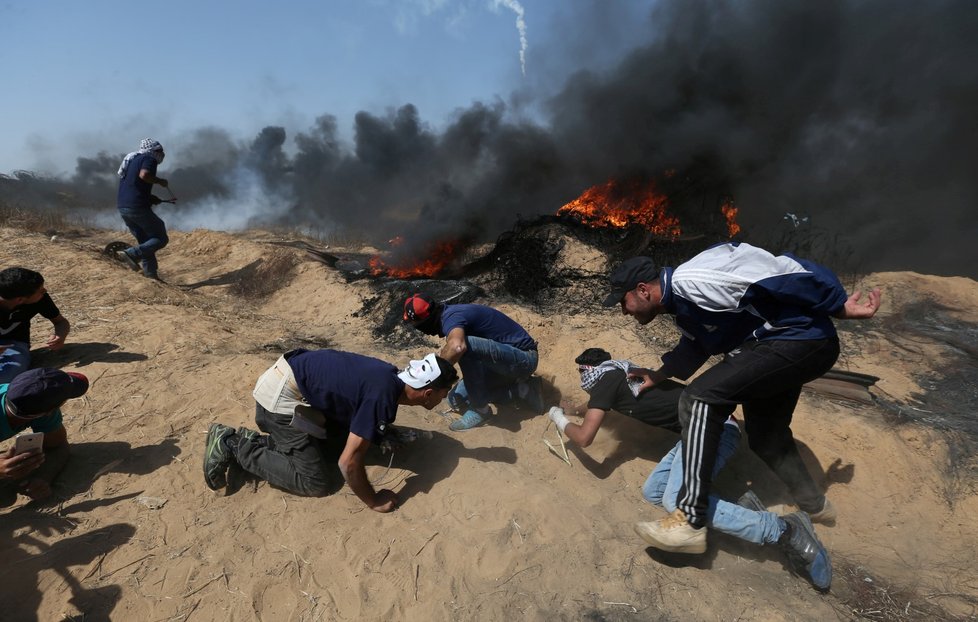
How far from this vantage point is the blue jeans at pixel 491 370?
422cm

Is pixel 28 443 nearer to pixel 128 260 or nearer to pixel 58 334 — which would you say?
pixel 58 334

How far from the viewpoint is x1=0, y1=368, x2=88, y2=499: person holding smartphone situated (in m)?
2.91

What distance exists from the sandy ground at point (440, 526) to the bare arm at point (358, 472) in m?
0.09

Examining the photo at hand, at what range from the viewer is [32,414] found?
9.96 ft

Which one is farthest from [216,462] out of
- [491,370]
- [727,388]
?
[727,388]

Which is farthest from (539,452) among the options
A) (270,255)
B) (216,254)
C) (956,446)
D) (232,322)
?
(216,254)

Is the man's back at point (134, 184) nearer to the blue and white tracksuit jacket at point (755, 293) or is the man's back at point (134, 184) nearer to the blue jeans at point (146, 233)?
the blue jeans at point (146, 233)

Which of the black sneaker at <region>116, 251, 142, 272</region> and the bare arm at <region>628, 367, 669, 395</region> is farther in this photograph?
the black sneaker at <region>116, 251, 142, 272</region>

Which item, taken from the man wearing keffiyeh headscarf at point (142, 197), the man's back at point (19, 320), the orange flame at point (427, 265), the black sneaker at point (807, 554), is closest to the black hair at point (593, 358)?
the black sneaker at point (807, 554)

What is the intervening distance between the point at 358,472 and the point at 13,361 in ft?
11.3

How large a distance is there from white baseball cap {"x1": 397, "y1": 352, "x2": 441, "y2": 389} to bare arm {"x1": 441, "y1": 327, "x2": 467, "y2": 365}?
0.75 metres

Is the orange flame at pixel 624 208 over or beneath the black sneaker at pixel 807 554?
over

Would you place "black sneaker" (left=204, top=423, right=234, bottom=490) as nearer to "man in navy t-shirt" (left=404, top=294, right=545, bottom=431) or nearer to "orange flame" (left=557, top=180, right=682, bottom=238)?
"man in navy t-shirt" (left=404, top=294, right=545, bottom=431)

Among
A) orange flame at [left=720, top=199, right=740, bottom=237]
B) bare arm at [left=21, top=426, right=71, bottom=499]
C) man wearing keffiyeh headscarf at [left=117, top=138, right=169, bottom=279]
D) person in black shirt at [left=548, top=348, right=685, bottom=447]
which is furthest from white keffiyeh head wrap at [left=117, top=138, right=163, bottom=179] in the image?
orange flame at [left=720, top=199, right=740, bottom=237]
